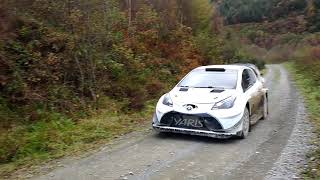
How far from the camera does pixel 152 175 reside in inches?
258

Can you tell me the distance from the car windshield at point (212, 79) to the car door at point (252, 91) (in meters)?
0.33

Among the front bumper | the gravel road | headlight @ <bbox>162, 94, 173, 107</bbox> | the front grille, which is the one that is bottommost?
the gravel road

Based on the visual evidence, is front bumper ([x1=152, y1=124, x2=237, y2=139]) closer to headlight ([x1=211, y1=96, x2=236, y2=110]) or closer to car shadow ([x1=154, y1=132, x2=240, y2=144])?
car shadow ([x1=154, y1=132, x2=240, y2=144])

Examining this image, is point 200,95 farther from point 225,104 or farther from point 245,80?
point 245,80

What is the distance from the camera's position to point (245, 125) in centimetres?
932

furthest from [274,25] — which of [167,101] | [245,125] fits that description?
[167,101]

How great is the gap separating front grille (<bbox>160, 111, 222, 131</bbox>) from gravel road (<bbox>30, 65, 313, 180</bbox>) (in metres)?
0.33

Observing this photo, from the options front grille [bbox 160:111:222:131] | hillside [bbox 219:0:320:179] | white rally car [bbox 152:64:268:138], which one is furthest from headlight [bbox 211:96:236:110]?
hillside [bbox 219:0:320:179]

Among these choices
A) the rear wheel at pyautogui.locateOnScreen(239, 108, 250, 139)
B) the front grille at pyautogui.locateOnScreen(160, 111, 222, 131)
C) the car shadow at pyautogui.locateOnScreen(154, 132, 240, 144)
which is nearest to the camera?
the front grille at pyautogui.locateOnScreen(160, 111, 222, 131)

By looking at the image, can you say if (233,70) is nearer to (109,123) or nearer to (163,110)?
(163,110)

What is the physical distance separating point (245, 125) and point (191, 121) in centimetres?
136

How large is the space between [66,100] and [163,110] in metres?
3.43

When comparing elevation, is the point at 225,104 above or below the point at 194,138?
above

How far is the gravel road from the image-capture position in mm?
6629
